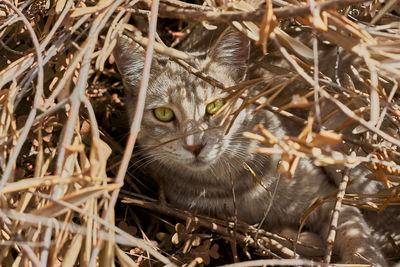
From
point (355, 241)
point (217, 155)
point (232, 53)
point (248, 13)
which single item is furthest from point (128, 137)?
point (355, 241)

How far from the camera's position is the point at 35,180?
1056 millimetres

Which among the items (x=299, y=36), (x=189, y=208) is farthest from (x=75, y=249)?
(x=299, y=36)

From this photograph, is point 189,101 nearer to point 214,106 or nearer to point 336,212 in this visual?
point 214,106

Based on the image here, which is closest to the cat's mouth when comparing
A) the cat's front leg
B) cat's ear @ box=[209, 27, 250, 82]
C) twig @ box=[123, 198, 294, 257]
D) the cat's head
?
the cat's head

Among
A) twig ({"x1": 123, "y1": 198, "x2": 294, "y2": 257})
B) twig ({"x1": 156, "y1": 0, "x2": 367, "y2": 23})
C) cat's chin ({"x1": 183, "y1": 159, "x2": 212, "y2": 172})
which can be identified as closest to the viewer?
twig ({"x1": 156, "y1": 0, "x2": 367, "y2": 23})

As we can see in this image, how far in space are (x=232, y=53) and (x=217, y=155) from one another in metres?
0.36

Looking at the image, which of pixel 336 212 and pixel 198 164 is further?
pixel 198 164

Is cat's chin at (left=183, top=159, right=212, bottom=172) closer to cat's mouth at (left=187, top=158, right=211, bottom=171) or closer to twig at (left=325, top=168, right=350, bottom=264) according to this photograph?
cat's mouth at (left=187, top=158, right=211, bottom=171)

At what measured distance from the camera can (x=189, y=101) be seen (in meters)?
1.78

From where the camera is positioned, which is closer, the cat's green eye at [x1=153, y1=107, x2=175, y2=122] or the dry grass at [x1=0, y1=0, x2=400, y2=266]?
the dry grass at [x1=0, y1=0, x2=400, y2=266]

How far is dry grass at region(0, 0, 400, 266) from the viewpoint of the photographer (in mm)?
1006

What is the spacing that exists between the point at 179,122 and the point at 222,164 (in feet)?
0.82

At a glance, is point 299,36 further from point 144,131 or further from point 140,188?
point 140,188

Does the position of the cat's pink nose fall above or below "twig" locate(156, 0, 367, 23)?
below
